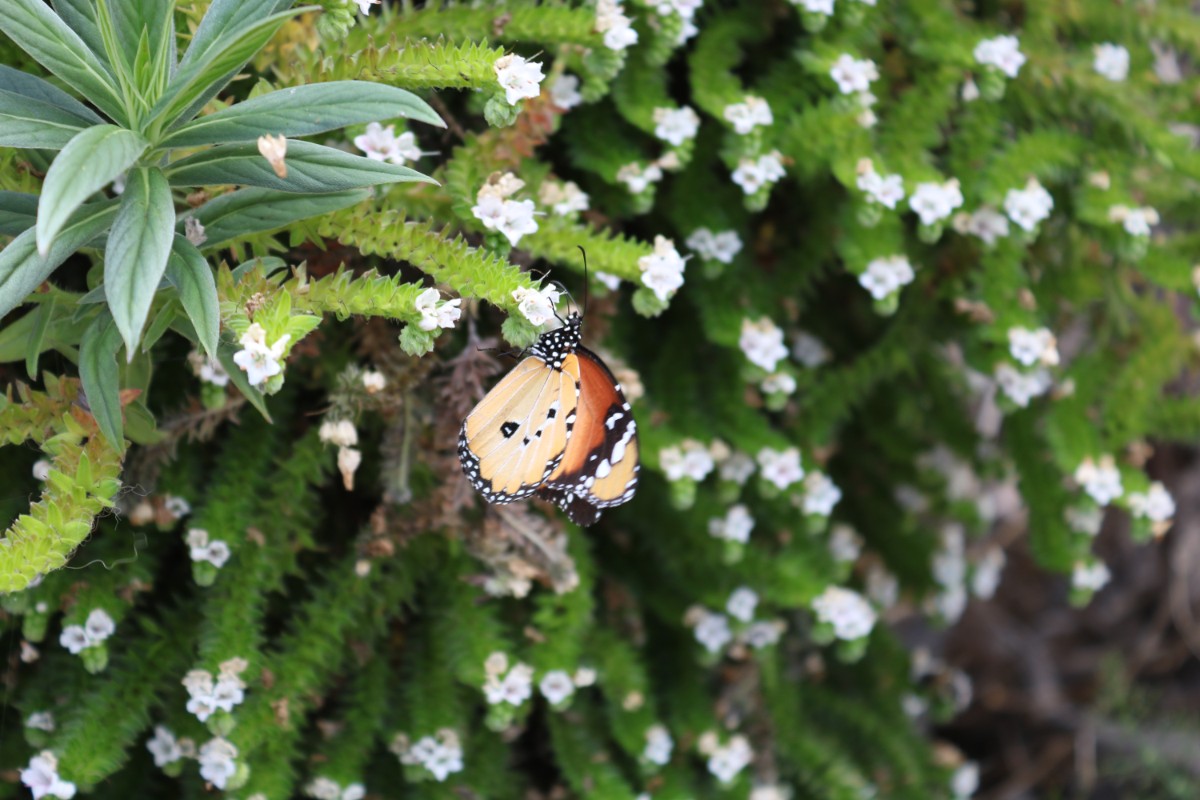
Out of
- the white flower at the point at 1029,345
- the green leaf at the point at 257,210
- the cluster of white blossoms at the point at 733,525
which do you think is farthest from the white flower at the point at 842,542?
the green leaf at the point at 257,210

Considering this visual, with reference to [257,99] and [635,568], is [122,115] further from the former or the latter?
[635,568]

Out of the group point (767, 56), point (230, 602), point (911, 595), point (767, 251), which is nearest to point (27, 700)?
point (230, 602)

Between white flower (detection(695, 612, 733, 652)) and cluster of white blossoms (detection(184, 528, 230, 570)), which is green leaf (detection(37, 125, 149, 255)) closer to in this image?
cluster of white blossoms (detection(184, 528, 230, 570))

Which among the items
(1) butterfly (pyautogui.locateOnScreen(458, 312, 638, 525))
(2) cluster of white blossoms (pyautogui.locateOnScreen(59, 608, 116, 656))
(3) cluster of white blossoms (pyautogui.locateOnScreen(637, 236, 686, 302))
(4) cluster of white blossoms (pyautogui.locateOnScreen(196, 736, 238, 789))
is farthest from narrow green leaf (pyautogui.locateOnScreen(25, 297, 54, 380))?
(3) cluster of white blossoms (pyautogui.locateOnScreen(637, 236, 686, 302))

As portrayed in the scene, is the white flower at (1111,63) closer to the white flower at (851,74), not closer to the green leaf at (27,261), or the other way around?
the white flower at (851,74)

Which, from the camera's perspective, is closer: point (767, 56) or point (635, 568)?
point (767, 56)

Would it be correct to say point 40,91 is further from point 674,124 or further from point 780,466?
point 780,466

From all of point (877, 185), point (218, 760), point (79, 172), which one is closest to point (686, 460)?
point (877, 185)
